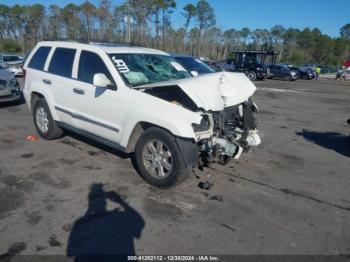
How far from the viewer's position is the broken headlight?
411 centimetres

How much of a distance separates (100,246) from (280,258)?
5.81ft

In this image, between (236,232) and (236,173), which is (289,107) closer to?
(236,173)

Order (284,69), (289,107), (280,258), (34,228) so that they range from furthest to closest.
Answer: (284,69) < (289,107) < (34,228) < (280,258)

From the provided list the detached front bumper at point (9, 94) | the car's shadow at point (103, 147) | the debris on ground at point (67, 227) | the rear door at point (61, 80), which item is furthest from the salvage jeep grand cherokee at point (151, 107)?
the detached front bumper at point (9, 94)

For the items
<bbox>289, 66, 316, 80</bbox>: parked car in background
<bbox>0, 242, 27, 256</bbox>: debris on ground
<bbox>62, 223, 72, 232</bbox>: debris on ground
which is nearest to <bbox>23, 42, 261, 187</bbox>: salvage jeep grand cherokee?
<bbox>62, 223, 72, 232</bbox>: debris on ground

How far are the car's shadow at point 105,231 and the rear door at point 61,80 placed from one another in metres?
2.10

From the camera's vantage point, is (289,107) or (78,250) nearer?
(78,250)

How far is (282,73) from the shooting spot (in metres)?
29.6

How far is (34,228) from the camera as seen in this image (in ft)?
10.8

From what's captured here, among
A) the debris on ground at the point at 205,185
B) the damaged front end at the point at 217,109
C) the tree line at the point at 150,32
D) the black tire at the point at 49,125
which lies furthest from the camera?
the tree line at the point at 150,32

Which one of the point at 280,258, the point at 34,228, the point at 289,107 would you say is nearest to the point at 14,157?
the point at 34,228

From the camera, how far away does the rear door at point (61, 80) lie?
17.7 feet

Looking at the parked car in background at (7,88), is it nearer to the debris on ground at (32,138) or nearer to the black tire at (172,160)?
the debris on ground at (32,138)

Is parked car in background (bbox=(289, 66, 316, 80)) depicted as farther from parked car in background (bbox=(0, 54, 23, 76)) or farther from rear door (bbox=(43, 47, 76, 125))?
rear door (bbox=(43, 47, 76, 125))
